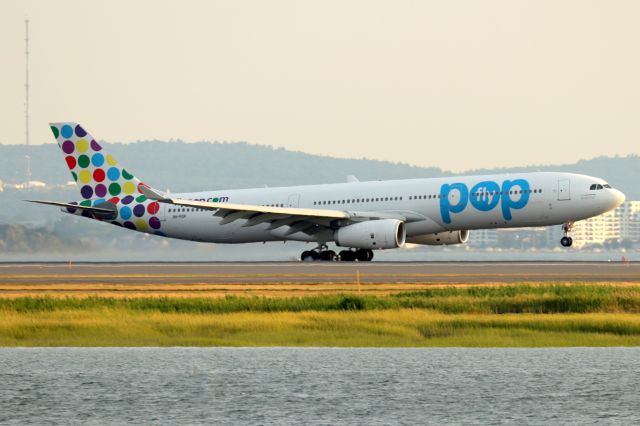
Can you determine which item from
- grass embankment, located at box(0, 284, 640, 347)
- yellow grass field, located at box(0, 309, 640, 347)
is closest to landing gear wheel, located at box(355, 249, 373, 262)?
grass embankment, located at box(0, 284, 640, 347)

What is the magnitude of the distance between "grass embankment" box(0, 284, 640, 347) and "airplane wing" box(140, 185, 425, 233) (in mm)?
23986

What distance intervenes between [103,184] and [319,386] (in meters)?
47.5

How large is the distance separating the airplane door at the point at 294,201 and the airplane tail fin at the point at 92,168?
8320mm

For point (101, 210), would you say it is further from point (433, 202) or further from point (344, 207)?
point (433, 202)

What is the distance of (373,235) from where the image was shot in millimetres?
63562

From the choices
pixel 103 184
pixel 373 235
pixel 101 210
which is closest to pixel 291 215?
pixel 373 235

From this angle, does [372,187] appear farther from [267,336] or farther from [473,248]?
[473,248]

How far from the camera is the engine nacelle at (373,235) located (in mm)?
63281

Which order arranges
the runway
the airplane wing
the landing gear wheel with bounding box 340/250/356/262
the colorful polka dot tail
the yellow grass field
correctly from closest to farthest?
the yellow grass field, the runway, the airplane wing, the landing gear wheel with bounding box 340/250/356/262, the colorful polka dot tail

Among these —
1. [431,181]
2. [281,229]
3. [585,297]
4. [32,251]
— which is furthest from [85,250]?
[585,297]

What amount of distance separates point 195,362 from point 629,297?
49.7 feet

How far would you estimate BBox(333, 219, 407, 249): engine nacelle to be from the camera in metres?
63.3

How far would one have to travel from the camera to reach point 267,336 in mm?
32469

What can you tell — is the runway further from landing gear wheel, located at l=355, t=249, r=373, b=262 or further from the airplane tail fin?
the airplane tail fin
